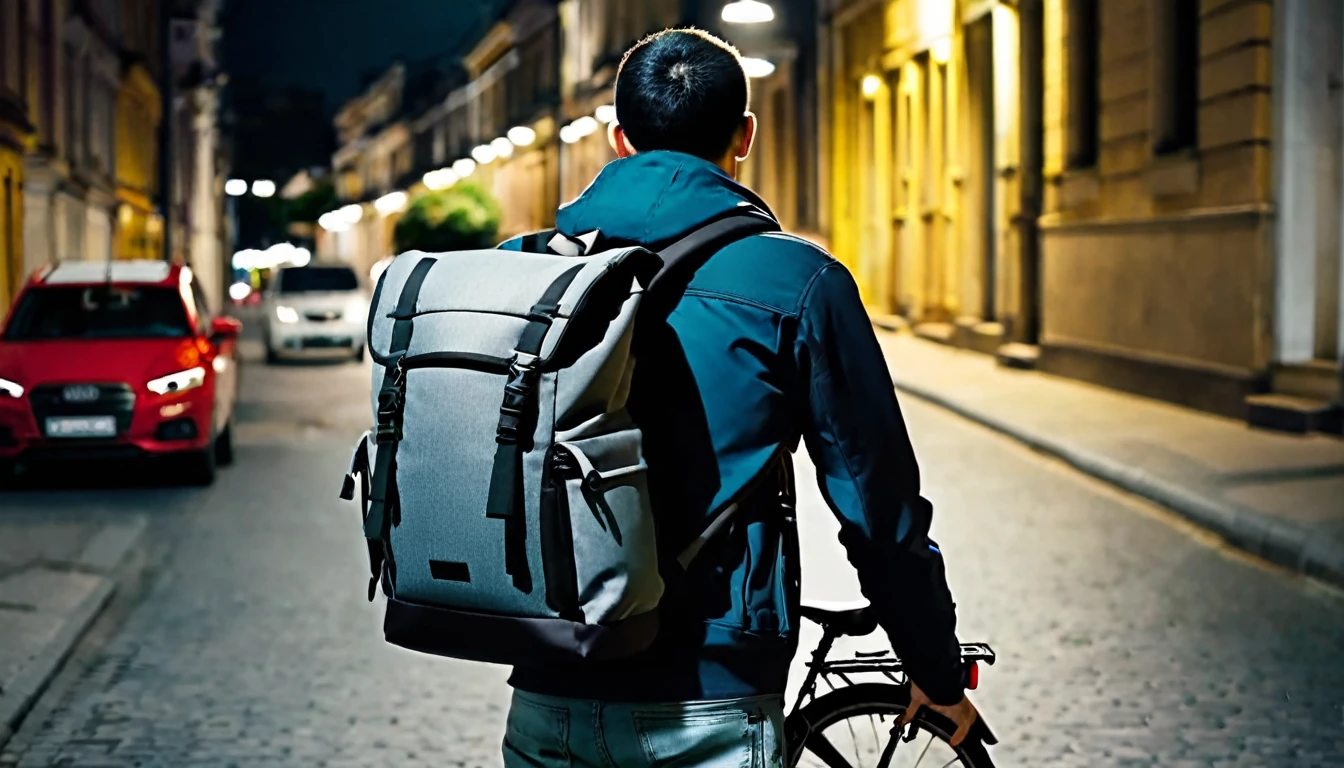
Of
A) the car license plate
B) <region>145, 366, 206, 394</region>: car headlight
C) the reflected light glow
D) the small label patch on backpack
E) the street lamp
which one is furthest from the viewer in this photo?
the reflected light glow

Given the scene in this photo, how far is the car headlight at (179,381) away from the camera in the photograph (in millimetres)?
13219

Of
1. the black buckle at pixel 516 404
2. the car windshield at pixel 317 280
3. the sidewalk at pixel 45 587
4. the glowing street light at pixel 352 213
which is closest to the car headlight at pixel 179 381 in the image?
the sidewalk at pixel 45 587

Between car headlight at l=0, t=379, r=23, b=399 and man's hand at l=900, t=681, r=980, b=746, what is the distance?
36.3 feet

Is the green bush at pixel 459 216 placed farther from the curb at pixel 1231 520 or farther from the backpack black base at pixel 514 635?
the backpack black base at pixel 514 635

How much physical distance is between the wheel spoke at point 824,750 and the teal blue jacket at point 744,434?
72 cm

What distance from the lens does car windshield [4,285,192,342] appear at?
45.6ft

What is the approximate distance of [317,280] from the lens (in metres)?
31.5

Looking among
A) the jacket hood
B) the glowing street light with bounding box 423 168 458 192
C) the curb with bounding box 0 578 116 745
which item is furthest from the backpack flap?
the glowing street light with bounding box 423 168 458 192

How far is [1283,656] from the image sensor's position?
729cm

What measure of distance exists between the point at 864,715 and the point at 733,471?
0.90m

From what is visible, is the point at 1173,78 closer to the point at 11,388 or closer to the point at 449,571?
the point at 11,388

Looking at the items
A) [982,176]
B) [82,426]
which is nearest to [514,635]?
[82,426]

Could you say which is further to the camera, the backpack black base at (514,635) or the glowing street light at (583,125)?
the glowing street light at (583,125)

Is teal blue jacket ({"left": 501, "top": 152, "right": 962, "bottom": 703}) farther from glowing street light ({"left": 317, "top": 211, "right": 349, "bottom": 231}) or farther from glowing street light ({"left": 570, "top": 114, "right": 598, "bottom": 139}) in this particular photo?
glowing street light ({"left": 317, "top": 211, "right": 349, "bottom": 231})
